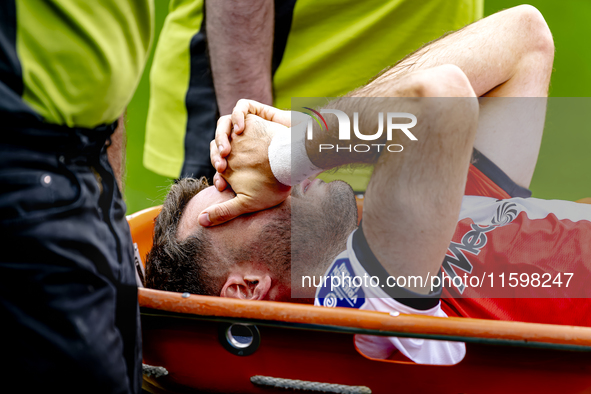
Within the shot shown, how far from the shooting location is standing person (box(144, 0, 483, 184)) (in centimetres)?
112

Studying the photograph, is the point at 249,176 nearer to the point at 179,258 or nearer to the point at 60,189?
the point at 179,258

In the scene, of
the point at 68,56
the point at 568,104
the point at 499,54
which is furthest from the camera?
the point at 568,104

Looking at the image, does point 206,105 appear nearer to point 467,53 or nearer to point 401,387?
point 467,53

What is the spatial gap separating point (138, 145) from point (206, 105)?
3.53 feet

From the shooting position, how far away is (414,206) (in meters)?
0.71

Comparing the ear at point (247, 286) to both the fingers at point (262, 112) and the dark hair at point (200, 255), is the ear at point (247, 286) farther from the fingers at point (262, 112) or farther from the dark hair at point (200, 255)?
the fingers at point (262, 112)

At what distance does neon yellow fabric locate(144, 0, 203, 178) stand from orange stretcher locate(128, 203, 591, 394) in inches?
28.9

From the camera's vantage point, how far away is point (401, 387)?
76cm

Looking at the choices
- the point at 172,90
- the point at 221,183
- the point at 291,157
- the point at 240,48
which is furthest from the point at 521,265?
the point at 172,90

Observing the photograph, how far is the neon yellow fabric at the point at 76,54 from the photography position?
1.54 ft

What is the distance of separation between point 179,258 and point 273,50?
2.14ft

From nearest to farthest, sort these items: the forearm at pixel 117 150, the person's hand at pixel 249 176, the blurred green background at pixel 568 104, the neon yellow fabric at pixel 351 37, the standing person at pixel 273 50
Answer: the forearm at pixel 117 150 < the person's hand at pixel 249 176 < the standing person at pixel 273 50 < the neon yellow fabric at pixel 351 37 < the blurred green background at pixel 568 104

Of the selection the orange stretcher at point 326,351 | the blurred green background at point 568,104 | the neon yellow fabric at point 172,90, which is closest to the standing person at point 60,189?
the orange stretcher at point 326,351

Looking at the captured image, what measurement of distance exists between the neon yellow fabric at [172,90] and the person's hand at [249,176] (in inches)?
21.3
